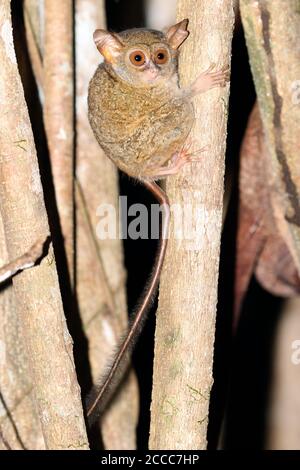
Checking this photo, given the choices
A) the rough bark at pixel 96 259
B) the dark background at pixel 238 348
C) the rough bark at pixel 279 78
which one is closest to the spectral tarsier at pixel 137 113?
the rough bark at pixel 279 78

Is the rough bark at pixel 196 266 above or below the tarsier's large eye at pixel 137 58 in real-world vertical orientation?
below

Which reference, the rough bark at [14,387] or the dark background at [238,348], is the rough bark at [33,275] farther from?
the dark background at [238,348]

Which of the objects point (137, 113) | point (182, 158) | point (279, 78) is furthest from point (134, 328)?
point (279, 78)

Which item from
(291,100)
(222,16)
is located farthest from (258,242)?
(222,16)

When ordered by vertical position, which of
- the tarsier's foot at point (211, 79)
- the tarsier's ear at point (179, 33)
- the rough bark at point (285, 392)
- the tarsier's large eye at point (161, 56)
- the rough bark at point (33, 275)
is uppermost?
the tarsier's ear at point (179, 33)

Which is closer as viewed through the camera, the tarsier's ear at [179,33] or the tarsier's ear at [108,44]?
the tarsier's ear at [179,33]

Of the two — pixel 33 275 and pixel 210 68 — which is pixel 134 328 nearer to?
pixel 33 275

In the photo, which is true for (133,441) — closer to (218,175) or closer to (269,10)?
(218,175)
